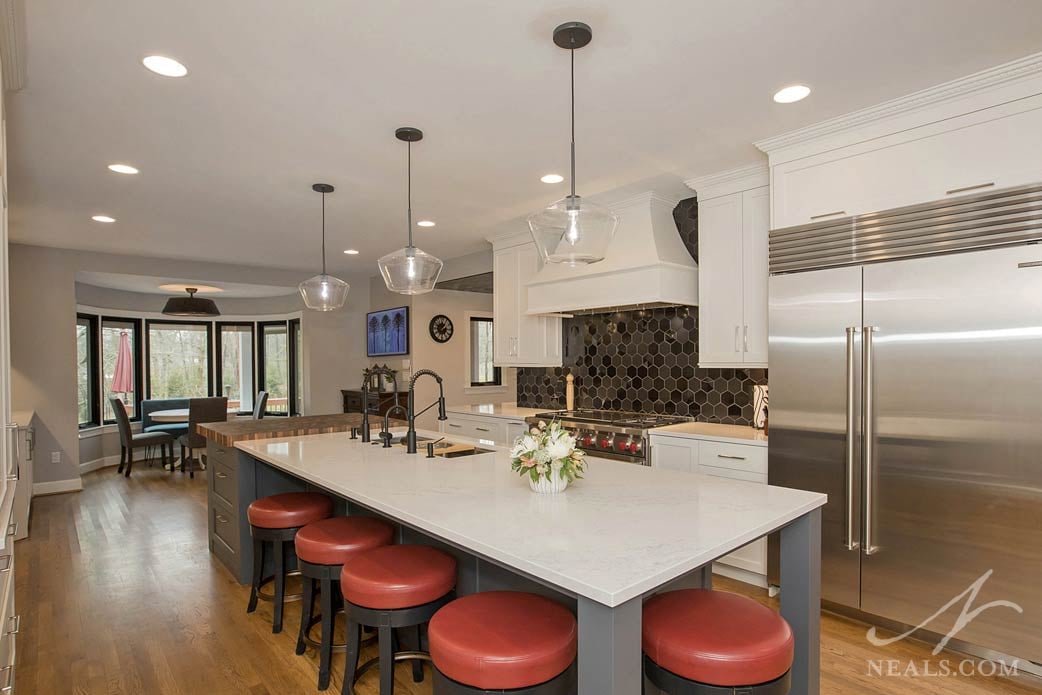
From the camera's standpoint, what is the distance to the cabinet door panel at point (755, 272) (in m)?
3.38

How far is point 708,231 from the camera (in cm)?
367

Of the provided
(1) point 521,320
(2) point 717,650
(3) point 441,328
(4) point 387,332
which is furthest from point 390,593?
(4) point 387,332

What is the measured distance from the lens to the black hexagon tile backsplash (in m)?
3.95

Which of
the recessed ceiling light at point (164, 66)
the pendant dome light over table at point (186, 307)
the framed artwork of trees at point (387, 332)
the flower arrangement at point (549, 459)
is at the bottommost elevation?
the flower arrangement at point (549, 459)

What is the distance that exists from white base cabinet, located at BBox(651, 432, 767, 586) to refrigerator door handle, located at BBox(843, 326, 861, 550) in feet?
1.49

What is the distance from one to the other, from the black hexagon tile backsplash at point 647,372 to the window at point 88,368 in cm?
619

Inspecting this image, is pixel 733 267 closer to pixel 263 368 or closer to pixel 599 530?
pixel 599 530

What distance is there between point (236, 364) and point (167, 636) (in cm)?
735

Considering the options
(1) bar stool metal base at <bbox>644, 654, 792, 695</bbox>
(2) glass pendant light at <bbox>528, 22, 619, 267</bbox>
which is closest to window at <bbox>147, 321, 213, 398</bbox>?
(2) glass pendant light at <bbox>528, 22, 619, 267</bbox>

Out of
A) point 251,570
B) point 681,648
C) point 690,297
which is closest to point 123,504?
point 251,570

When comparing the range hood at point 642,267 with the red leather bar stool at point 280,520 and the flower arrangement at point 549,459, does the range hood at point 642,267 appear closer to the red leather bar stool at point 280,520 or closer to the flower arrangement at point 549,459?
the flower arrangement at point 549,459

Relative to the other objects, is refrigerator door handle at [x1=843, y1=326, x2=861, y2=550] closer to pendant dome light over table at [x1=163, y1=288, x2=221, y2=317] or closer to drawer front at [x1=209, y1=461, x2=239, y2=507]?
drawer front at [x1=209, y1=461, x2=239, y2=507]

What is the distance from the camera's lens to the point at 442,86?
2.44 meters

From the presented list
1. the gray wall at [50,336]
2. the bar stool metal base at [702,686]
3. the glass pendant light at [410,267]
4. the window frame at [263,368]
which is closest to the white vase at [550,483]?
the bar stool metal base at [702,686]
